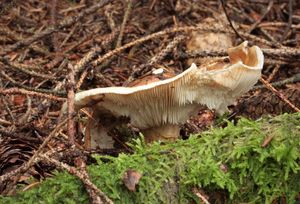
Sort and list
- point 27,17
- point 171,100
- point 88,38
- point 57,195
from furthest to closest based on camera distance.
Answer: point 27,17 → point 88,38 → point 171,100 → point 57,195

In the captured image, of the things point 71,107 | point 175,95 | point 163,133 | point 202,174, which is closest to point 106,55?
point 163,133

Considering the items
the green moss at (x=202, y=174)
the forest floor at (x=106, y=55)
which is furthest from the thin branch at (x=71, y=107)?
the green moss at (x=202, y=174)

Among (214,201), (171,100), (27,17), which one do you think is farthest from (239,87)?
(27,17)

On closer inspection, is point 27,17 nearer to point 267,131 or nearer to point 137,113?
point 137,113

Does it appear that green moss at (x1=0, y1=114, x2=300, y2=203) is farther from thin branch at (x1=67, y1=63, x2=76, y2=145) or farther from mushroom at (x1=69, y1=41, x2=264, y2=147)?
mushroom at (x1=69, y1=41, x2=264, y2=147)

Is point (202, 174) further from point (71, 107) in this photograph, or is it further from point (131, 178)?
point (71, 107)

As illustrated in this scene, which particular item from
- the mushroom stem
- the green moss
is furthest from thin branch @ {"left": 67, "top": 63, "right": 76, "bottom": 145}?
the mushroom stem
